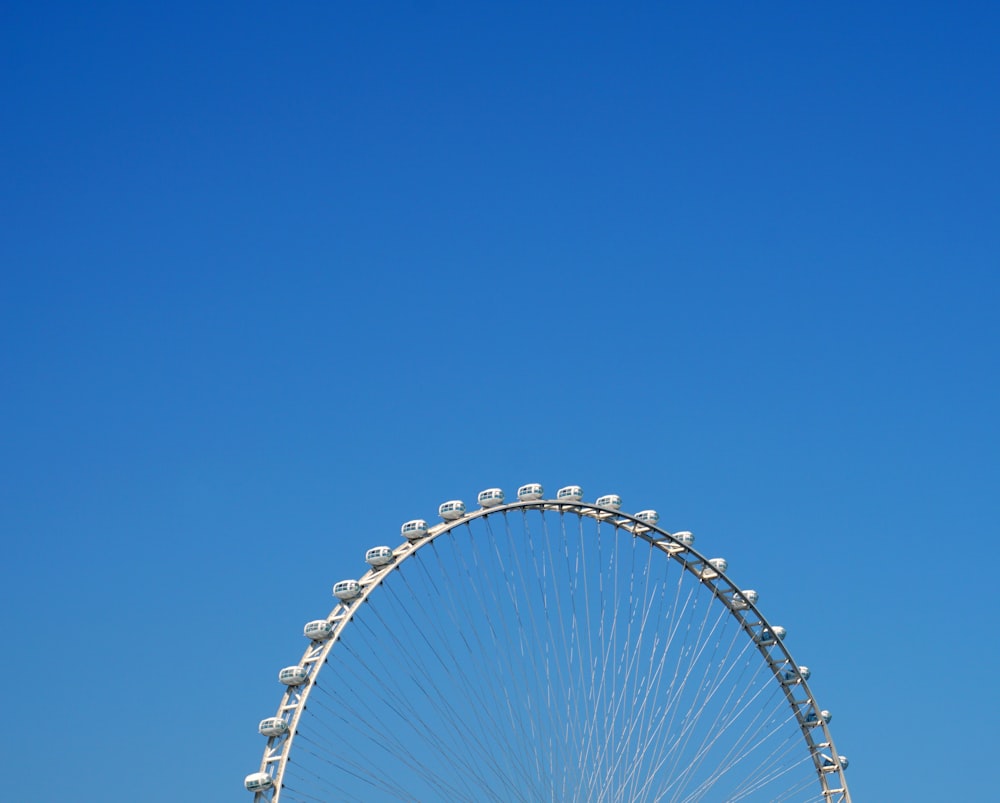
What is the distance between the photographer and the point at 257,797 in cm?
5841

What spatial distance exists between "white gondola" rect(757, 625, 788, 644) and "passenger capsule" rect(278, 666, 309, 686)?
102ft

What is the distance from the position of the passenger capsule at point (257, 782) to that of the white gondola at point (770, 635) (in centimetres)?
3385

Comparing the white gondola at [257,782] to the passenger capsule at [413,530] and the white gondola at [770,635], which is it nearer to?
the passenger capsule at [413,530]

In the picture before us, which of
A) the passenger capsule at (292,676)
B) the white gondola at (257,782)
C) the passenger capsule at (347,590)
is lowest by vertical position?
the white gondola at (257,782)

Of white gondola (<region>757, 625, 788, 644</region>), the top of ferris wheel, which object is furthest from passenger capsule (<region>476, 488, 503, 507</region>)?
white gondola (<region>757, 625, 788, 644</region>)

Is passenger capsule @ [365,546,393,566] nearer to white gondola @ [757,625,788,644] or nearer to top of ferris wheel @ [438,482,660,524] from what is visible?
top of ferris wheel @ [438,482,660,524]

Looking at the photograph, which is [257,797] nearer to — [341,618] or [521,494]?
[341,618]

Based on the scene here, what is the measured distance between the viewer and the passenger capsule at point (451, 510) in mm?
67062

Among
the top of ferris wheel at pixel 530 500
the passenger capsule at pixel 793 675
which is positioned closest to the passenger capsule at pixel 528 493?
the top of ferris wheel at pixel 530 500

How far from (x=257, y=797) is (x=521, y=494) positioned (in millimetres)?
19158

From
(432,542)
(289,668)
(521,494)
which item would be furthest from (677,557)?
(289,668)

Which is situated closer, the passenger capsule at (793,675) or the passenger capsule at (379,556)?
the passenger capsule at (379,556)

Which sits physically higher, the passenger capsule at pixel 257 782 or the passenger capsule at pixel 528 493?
the passenger capsule at pixel 528 493

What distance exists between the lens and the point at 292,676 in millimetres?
60625
